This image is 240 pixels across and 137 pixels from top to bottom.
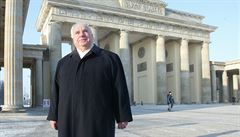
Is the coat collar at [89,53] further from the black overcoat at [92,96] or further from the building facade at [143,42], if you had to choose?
the building facade at [143,42]

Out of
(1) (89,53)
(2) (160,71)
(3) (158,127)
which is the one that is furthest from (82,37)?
(2) (160,71)

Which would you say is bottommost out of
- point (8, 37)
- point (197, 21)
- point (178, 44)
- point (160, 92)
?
point (160, 92)

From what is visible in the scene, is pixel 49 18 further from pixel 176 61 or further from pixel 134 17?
pixel 176 61

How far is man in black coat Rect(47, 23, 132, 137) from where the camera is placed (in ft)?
13.7

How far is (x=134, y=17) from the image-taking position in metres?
55.5

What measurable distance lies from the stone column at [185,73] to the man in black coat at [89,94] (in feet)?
191

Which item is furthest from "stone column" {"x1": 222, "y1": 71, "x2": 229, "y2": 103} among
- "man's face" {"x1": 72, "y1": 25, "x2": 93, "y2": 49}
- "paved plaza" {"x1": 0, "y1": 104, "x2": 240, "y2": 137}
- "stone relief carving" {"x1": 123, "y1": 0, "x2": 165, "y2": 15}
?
"man's face" {"x1": 72, "y1": 25, "x2": 93, "y2": 49}

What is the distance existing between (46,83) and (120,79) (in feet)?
148

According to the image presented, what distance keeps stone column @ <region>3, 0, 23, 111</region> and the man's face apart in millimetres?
21407

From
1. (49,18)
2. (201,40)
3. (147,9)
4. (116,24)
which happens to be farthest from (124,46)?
(201,40)

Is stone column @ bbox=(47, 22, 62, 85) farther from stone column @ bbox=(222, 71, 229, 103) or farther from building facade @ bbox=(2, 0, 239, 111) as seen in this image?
stone column @ bbox=(222, 71, 229, 103)

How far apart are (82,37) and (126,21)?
5134cm

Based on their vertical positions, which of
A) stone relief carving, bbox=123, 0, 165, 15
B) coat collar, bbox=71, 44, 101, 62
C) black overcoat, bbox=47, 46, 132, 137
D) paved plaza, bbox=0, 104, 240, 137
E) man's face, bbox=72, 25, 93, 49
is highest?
stone relief carving, bbox=123, 0, 165, 15

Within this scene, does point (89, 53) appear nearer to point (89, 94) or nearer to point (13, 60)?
point (89, 94)
